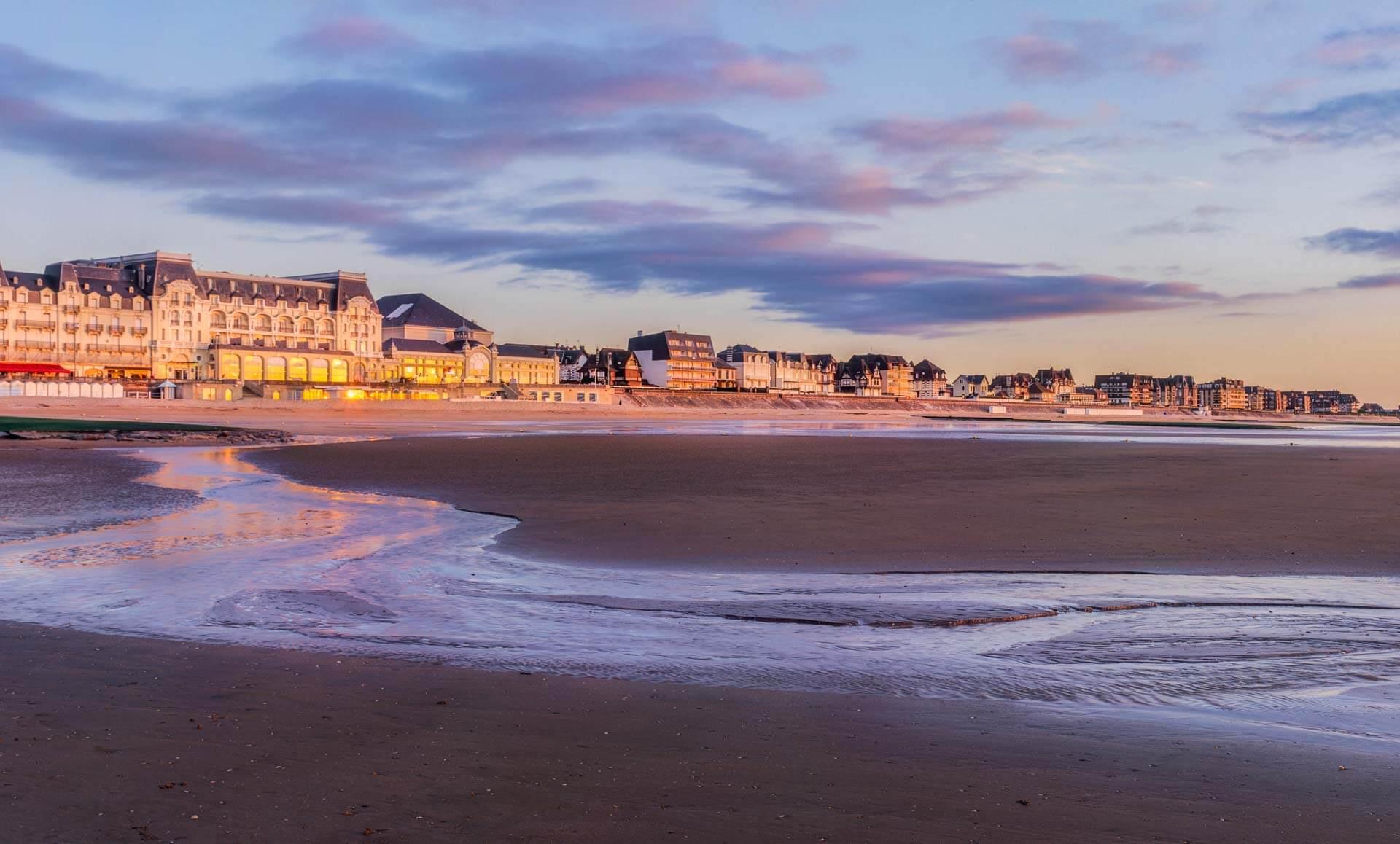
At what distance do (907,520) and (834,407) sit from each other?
143887 millimetres

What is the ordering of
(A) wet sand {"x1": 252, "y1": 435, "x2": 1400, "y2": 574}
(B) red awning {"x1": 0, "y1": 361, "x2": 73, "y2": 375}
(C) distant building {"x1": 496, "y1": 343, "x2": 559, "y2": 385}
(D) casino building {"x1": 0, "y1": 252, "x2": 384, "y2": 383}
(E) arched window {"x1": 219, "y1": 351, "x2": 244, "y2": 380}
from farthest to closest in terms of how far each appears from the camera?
(C) distant building {"x1": 496, "y1": 343, "x2": 559, "y2": 385} → (E) arched window {"x1": 219, "y1": 351, "x2": 244, "y2": 380} → (D) casino building {"x1": 0, "y1": 252, "x2": 384, "y2": 383} → (B) red awning {"x1": 0, "y1": 361, "x2": 73, "y2": 375} → (A) wet sand {"x1": 252, "y1": 435, "x2": 1400, "y2": 574}

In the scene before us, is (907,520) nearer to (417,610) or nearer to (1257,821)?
(417,610)

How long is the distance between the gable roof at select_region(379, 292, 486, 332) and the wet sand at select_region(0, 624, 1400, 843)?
15226 cm

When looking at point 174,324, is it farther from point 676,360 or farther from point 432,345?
point 676,360

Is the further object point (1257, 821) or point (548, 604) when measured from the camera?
point (548, 604)

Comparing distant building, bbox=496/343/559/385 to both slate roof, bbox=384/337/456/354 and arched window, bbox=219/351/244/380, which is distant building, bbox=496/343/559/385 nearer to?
slate roof, bbox=384/337/456/354

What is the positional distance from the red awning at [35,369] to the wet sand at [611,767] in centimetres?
11887

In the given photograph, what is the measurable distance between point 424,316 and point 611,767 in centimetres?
15808

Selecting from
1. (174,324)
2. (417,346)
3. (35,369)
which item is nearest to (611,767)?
(35,369)

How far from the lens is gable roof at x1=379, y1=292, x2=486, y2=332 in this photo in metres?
157

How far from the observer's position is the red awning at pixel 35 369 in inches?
4208

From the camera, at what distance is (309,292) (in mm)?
141750

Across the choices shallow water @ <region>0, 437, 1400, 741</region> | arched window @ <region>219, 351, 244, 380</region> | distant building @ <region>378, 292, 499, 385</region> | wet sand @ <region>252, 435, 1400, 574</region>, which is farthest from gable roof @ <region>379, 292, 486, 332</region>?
shallow water @ <region>0, 437, 1400, 741</region>

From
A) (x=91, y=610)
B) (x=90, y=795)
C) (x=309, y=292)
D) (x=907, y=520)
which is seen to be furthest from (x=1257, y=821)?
(x=309, y=292)
